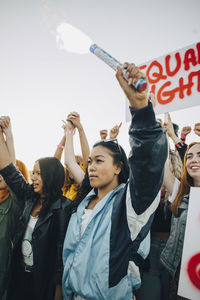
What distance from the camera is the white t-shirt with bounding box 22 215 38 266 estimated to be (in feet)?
5.60

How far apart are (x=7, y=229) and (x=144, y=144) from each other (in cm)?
185

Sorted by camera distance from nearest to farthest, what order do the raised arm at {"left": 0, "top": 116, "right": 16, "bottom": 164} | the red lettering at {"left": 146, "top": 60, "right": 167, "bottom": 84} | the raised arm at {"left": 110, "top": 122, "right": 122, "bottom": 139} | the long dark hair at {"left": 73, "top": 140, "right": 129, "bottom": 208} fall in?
the long dark hair at {"left": 73, "top": 140, "right": 129, "bottom": 208} → the raised arm at {"left": 0, "top": 116, "right": 16, "bottom": 164} → the red lettering at {"left": 146, "top": 60, "right": 167, "bottom": 84} → the raised arm at {"left": 110, "top": 122, "right": 122, "bottom": 139}

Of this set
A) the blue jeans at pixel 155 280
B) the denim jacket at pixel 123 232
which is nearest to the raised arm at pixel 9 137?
the denim jacket at pixel 123 232

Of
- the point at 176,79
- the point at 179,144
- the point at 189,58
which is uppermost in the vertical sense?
the point at 189,58

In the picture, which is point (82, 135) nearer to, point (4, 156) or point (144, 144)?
point (4, 156)

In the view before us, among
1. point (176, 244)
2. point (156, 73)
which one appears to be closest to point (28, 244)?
point (176, 244)

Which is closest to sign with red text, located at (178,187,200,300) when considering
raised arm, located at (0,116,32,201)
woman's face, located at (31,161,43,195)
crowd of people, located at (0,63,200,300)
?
crowd of people, located at (0,63,200,300)

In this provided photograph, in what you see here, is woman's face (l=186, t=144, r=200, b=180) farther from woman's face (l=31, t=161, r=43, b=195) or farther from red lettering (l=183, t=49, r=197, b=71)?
woman's face (l=31, t=161, r=43, b=195)

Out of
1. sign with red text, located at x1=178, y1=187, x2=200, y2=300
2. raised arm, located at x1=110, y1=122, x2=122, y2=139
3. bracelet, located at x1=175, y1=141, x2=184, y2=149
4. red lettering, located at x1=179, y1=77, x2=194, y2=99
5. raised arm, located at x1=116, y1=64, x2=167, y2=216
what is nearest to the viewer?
raised arm, located at x1=116, y1=64, x2=167, y2=216

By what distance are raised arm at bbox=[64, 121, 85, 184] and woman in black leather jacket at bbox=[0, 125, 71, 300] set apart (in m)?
0.16

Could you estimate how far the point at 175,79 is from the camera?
2551 mm

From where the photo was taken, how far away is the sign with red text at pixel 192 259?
3.93ft

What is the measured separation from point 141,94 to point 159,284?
2245 mm

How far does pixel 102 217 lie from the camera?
4.10 feet
